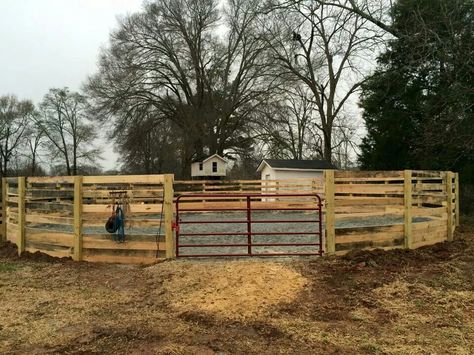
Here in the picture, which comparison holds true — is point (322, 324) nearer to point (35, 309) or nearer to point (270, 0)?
point (35, 309)

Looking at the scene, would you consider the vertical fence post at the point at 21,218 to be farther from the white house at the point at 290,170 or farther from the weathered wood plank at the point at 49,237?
the white house at the point at 290,170

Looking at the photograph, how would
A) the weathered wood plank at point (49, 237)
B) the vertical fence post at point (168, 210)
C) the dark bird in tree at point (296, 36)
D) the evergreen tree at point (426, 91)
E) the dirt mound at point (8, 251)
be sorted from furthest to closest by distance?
the dark bird in tree at point (296, 36)
the evergreen tree at point (426, 91)
the dirt mound at point (8, 251)
the weathered wood plank at point (49, 237)
the vertical fence post at point (168, 210)

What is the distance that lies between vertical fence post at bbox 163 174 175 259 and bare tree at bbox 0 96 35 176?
167 feet

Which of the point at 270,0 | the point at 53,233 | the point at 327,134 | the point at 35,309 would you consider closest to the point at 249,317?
the point at 35,309

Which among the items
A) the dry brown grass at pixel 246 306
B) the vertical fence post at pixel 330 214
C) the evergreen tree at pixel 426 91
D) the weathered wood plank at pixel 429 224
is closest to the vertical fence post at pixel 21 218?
the dry brown grass at pixel 246 306

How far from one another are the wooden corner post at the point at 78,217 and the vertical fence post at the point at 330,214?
454 centimetres

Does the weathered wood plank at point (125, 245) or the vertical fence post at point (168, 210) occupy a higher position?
the vertical fence post at point (168, 210)

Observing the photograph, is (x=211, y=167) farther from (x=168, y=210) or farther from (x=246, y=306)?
(x=246, y=306)

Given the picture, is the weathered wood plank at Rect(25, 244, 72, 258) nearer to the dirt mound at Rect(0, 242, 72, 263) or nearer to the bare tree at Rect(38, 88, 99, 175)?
the dirt mound at Rect(0, 242, 72, 263)

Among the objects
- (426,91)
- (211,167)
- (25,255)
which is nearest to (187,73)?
(211,167)

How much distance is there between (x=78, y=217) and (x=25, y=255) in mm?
1797

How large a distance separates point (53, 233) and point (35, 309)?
10.7 ft

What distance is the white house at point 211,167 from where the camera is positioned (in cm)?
3431

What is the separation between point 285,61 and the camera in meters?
32.2
